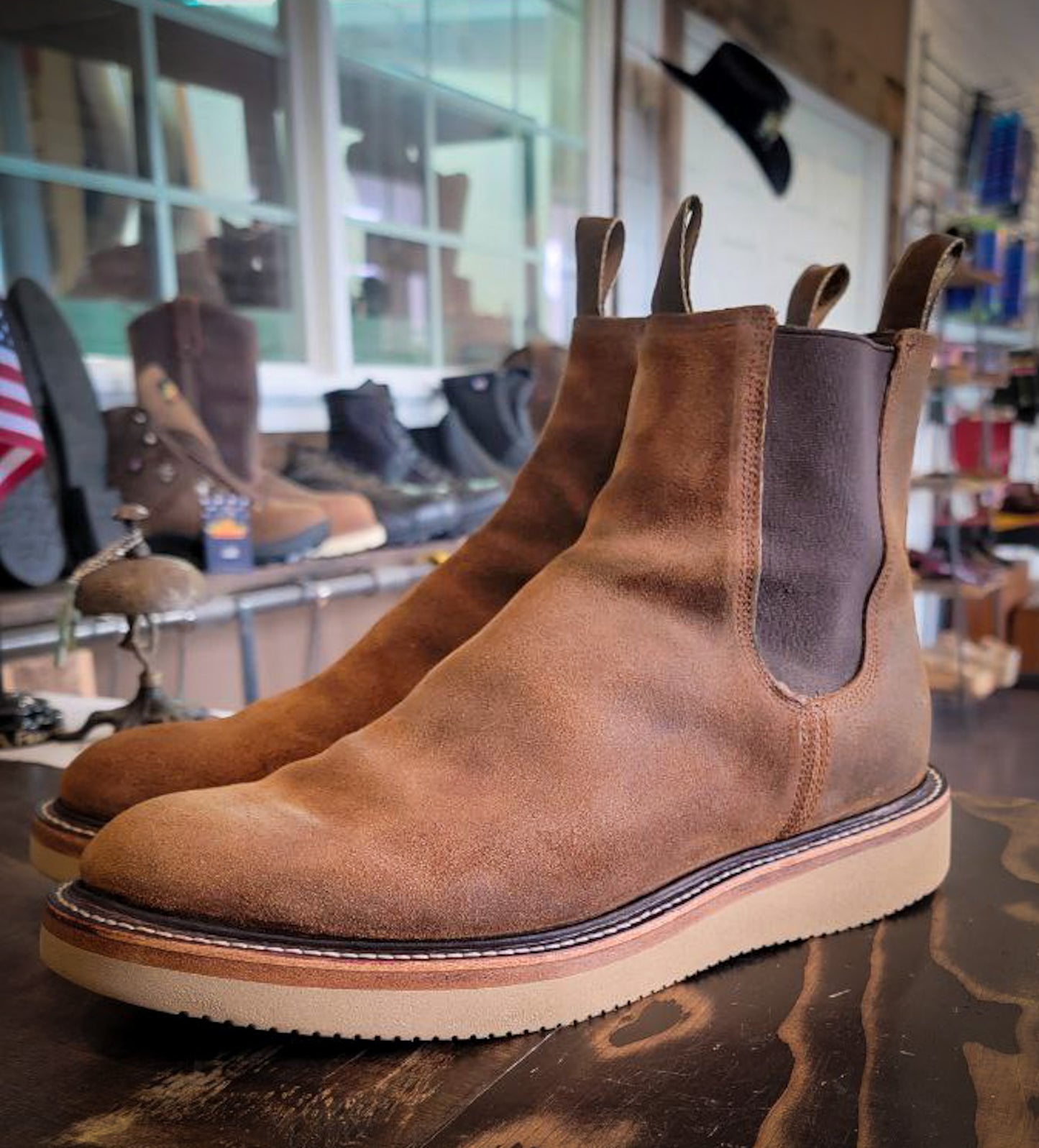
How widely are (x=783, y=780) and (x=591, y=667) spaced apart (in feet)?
0.39

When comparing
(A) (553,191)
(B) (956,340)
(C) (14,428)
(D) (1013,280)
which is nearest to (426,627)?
(C) (14,428)

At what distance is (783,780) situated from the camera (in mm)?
474

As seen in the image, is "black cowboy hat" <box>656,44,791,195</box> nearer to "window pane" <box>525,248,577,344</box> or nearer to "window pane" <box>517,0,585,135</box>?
"window pane" <box>517,0,585,135</box>

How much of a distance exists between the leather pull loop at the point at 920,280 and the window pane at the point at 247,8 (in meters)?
1.53

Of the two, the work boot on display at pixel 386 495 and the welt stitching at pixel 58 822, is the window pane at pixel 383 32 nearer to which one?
the work boot on display at pixel 386 495

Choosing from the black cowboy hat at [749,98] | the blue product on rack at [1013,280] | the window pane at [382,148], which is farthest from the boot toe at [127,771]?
the blue product on rack at [1013,280]

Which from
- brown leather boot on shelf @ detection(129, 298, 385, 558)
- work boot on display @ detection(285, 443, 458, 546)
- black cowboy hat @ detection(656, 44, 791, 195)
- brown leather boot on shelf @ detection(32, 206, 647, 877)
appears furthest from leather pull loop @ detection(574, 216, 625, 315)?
black cowboy hat @ detection(656, 44, 791, 195)

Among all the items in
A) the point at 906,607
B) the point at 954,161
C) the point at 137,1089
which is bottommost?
the point at 137,1089

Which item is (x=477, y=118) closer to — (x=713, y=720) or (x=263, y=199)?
(x=263, y=199)

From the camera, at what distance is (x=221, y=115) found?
1706 millimetres

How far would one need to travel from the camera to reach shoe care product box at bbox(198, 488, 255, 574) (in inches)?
52.4

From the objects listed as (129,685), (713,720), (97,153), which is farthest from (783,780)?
(97,153)

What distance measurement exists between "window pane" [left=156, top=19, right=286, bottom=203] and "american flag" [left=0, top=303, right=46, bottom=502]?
2.57 feet

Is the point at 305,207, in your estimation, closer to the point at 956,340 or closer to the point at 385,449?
the point at 385,449
